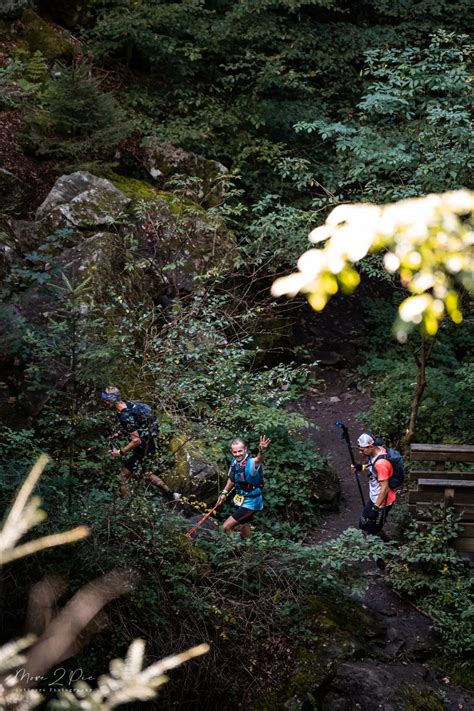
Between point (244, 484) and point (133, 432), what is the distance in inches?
64.0

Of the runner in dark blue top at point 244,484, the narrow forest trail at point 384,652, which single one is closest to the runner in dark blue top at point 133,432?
the runner in dark blue top at point 244,484

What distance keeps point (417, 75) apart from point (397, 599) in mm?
7574

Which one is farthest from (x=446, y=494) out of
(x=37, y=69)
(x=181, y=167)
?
(x=37, y=69)

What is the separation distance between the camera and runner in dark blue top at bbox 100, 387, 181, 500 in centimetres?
693

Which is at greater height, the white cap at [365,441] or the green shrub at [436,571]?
the white cap at [365,441]

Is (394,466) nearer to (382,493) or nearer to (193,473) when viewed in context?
(382,493)

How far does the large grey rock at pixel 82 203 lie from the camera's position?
10.8 meters

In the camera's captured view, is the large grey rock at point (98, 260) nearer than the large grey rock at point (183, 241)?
Yes

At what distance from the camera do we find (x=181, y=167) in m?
13.1

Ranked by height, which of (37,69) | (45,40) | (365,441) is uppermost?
(45,40)

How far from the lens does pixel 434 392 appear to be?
12039 mm

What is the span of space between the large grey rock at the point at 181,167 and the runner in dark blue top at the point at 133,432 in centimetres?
644

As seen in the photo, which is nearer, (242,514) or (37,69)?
(242,514)

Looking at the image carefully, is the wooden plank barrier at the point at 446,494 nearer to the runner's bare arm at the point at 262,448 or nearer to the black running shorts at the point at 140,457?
the runner's bare arm at the point at 262,448
